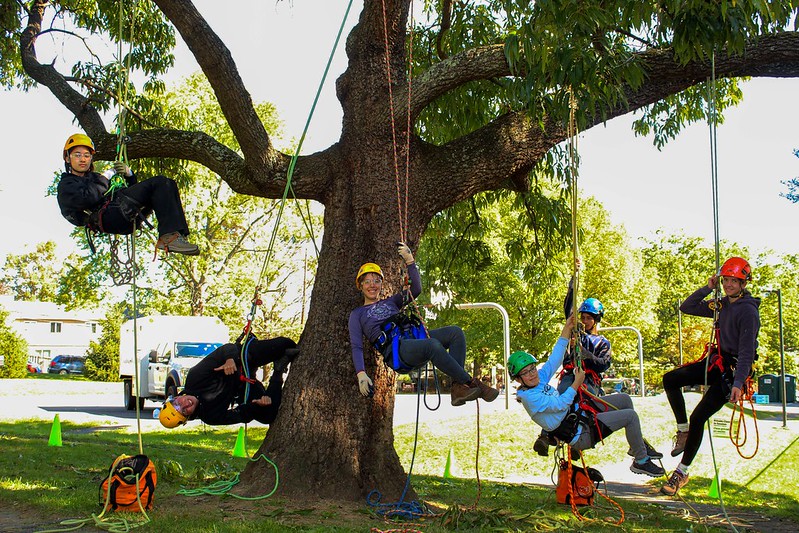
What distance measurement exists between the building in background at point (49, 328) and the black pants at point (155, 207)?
261 feet

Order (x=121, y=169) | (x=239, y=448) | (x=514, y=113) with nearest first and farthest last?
1. (x=121, y=169)
2. (x=514, y=113)
3. (x=239, y=448)

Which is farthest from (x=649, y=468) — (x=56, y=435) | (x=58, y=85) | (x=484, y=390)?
(x=56, y=435)

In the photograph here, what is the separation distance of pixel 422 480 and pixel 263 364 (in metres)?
3.77

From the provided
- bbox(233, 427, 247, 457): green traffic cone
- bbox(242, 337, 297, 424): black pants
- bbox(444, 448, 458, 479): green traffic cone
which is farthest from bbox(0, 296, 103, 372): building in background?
bbox(242, 337, 297, 424): black pants

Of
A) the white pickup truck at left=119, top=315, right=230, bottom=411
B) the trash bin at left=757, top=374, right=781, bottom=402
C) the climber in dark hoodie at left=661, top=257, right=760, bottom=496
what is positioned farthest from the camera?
the trash bin at left=757, top=374, right=781, bottom=402

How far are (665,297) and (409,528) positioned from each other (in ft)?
167

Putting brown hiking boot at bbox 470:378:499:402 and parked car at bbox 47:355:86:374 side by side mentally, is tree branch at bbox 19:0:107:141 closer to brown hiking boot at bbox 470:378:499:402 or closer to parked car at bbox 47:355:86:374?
brown hiking boot at bbox 470:378:499:402

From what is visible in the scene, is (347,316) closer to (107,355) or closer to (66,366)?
(107,355)

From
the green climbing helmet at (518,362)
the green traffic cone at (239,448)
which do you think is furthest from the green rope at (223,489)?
the green traffic cone at (239,448)

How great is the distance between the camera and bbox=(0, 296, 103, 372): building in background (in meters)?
82.8

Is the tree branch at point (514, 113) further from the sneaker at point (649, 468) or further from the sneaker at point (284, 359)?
the sneaker at point (649, 468)

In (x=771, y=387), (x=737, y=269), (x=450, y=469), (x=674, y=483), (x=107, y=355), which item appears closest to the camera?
(x=737, y=269)

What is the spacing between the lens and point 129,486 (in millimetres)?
6996

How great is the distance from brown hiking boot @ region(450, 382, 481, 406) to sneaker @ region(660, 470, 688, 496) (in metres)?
2.67
